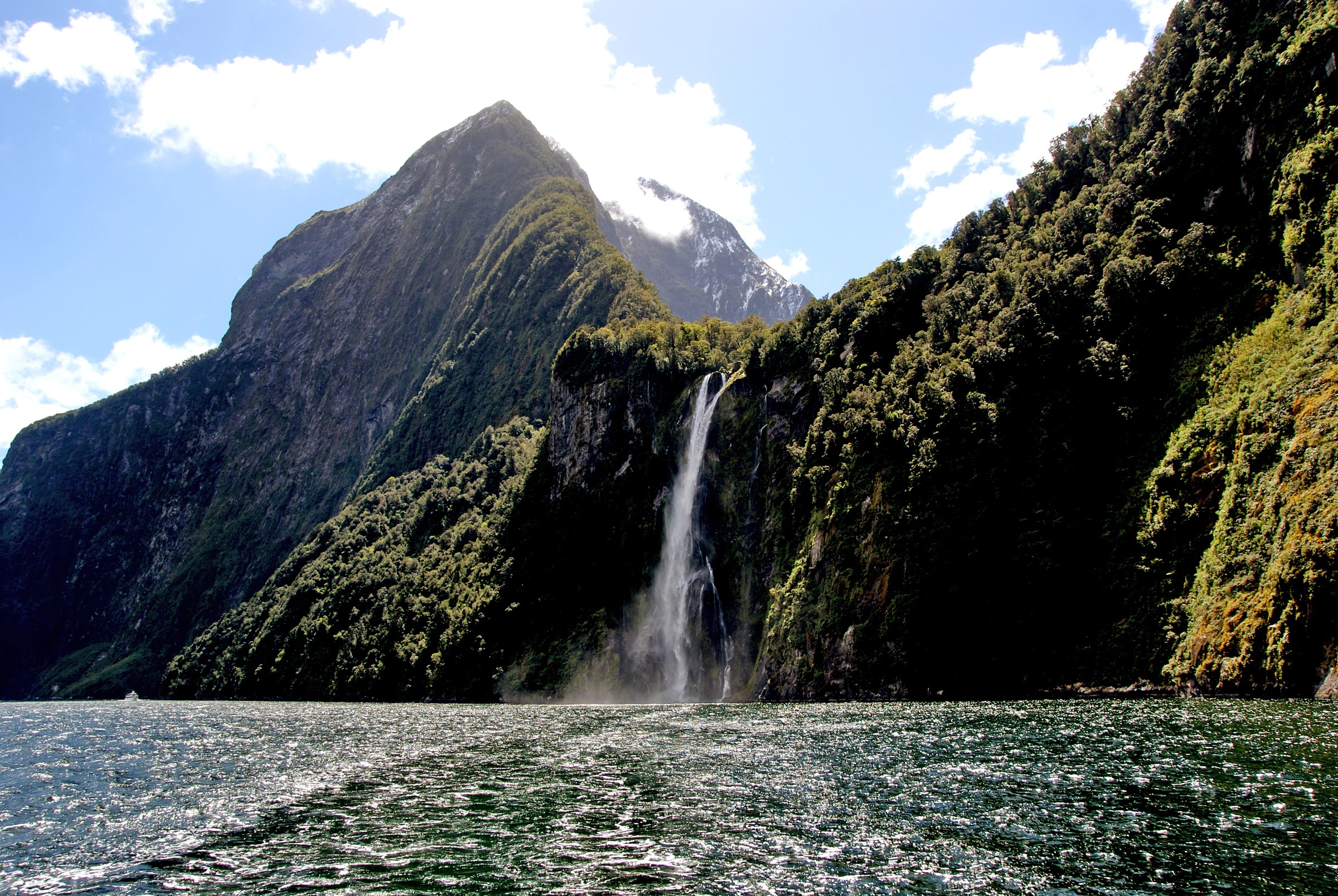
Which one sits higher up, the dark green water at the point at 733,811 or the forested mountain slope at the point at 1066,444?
the forested mountain slope at the point at 1066,444

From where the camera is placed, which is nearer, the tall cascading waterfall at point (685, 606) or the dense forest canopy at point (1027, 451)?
the dense forest canopy at point (1027, 451)

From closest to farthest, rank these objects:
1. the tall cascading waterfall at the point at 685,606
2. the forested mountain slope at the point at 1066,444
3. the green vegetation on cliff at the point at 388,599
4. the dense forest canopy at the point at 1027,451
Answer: the forested mountain slope at the point at 1066,444
the dense forest canopy at the point at 1027,451
the tall cascading waterfall at the point at 685,606
the green vegetation on cliff at the point at 388,599

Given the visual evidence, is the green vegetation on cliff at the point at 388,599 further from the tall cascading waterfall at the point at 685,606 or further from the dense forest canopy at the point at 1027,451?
the tall cascading waterfall at the point at 685,606

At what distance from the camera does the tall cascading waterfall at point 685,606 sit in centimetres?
7381

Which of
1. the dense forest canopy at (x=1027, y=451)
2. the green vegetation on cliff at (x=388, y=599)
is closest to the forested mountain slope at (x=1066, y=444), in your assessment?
the dense forest canopy at (x=1027, y=451)

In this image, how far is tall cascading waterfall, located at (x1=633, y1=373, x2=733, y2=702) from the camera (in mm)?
73812

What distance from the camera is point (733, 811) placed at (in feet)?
66.0

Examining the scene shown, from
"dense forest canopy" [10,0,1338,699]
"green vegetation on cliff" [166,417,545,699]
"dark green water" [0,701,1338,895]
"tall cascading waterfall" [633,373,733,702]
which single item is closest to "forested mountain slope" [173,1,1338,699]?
"dense forest canopy" [10,0,1338,699]

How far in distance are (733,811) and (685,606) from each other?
57842 millimetres

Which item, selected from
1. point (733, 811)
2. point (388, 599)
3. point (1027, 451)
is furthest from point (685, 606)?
Answer: point (733, 811)

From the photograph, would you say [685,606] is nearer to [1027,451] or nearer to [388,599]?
[1027,451]

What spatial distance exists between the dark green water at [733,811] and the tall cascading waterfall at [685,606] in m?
37.2

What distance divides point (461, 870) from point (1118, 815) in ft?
47.7

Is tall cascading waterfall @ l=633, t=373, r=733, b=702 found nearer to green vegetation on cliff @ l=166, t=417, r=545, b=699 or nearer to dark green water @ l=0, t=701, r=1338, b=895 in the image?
green vegetation on cliff @ l=166, t=417, r=545, b=699
